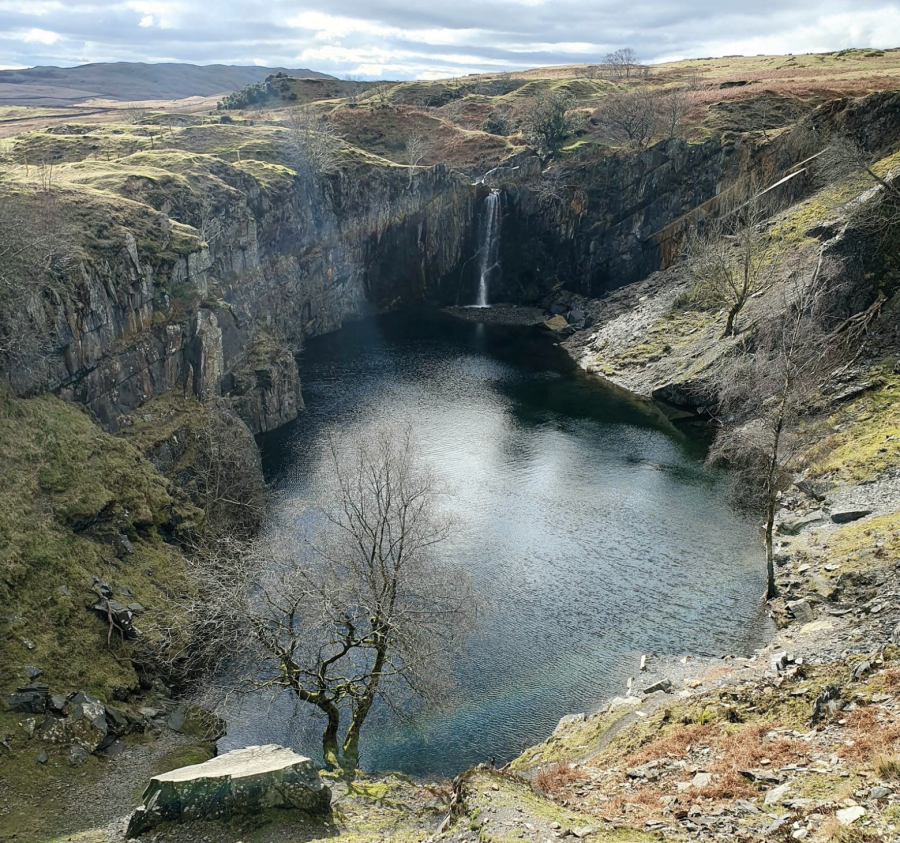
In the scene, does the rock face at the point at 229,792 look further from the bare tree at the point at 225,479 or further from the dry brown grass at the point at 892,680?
the bare tree at the point at 225,479

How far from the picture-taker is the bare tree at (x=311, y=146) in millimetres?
92688

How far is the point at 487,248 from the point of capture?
104812mm

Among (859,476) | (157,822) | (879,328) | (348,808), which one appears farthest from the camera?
(879,328)

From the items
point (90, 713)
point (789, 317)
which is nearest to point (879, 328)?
point (789, 317)

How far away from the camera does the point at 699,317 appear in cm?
7712

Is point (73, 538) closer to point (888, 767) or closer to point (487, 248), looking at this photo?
point (888, 767)

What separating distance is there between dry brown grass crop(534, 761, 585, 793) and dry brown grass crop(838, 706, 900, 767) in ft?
24.2

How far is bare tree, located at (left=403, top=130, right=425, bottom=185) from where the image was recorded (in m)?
102

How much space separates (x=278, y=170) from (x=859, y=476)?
2651 inches

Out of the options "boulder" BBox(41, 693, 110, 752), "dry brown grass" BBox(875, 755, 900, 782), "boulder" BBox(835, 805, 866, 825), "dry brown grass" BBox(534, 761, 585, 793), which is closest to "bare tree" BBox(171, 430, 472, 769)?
"boulder" BBox(41, 693, 110, 752)

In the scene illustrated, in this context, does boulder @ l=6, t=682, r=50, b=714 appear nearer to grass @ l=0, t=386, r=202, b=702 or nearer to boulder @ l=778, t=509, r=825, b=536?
grass @ l=0, t=386, r=202, b=702

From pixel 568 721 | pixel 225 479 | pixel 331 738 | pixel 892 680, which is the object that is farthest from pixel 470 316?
pixel 892 680

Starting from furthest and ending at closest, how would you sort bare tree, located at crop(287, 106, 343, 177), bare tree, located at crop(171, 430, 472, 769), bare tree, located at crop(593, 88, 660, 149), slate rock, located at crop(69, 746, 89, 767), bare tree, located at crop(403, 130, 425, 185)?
bare tree, located at crop(593, 88, 660, 149)
bare tree, located at crop(403, 130, 425, 185)
bare tree, located at crop(287, 106, 343, 177)
bare tree, located at crop(171, 430, 472, 769)
slate rock, located at crop(69, 746, 89, 767)

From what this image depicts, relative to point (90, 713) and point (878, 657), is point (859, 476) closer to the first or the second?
point (878, 657)
